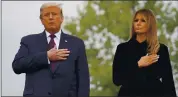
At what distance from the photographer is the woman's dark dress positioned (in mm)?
5301

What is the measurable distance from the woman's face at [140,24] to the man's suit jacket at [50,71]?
0.62m

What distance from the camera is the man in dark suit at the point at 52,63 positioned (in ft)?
16.2

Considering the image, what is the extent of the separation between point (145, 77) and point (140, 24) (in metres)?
0.54

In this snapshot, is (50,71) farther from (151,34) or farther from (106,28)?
(106,28)

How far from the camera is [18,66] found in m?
4.92

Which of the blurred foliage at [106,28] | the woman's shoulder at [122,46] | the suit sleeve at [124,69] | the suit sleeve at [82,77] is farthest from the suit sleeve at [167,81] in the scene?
the blurred foliage at [106,28]

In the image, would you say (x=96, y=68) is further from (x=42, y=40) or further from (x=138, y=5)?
(x=42, y=40)

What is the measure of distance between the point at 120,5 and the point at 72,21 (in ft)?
7.04

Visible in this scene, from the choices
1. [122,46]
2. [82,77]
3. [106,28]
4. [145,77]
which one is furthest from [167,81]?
[106,28]

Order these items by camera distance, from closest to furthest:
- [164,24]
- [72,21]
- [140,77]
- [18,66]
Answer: [18,66]
[140,77]
[164,24]
[72,21]

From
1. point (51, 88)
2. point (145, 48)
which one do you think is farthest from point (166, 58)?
point (51, 88)

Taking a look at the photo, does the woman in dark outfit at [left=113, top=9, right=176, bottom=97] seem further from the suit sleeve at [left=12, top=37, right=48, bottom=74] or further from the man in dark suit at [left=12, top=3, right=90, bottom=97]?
the suit sleeve at [left=12, top=37, right=48, bottom=74]

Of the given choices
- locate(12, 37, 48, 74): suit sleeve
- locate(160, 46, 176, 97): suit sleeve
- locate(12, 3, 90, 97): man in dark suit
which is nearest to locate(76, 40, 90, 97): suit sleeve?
locate(12, 3, 90, 97): man in dark suit

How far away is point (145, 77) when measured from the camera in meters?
5.30
